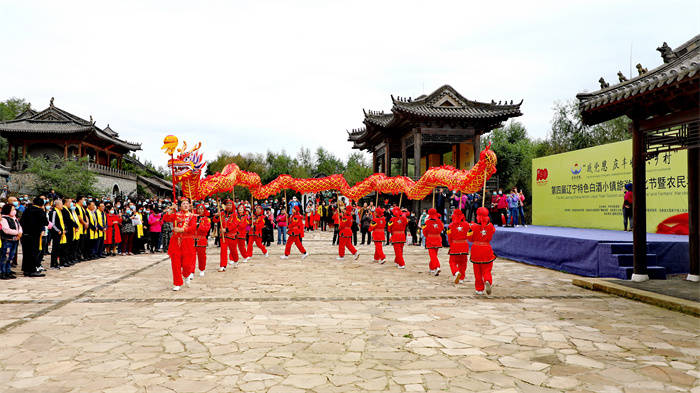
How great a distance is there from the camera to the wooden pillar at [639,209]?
320 inches

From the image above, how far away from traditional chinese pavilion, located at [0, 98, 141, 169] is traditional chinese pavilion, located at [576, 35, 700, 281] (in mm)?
33622

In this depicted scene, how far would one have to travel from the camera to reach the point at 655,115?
7859mm

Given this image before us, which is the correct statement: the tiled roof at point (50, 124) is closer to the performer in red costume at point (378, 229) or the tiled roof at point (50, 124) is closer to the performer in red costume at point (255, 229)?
the performer in red costume at point (255, 229)

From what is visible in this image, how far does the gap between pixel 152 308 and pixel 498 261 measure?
32.3 feet

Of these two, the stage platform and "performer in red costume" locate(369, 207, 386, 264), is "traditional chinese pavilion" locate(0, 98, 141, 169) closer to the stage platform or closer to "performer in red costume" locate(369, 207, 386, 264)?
"performer in red costume" locate(369, 207, 386, 264)

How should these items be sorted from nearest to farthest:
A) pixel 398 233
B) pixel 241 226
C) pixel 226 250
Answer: pixel 226 250
pixel 398 233
pixel 241 226

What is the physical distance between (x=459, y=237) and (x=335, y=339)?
4.37m

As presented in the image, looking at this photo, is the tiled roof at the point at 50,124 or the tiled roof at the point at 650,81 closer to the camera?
the tiled roof at the point at 650,81

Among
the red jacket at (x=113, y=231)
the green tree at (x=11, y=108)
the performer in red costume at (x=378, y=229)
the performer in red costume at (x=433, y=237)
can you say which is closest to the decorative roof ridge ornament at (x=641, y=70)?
the performer in red costume at (x=433, y=237)

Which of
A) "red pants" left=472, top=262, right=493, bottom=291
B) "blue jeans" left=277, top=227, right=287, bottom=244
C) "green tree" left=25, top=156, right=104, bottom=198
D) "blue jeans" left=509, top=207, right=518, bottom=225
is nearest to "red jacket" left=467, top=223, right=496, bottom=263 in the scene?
"red pants" left=472, top=262, right=493, bottom=291

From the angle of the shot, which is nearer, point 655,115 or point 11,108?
point 655,115

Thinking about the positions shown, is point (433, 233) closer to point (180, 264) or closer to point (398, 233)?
point (398, 233)

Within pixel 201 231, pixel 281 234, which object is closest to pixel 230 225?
pixel 201 231

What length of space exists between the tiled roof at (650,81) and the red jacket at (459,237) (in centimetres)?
325
